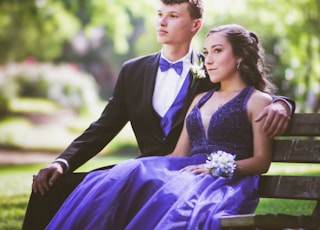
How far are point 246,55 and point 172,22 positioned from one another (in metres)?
0.59

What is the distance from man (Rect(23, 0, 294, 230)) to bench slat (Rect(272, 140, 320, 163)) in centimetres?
71

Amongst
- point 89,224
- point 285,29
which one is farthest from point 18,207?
point 285,29

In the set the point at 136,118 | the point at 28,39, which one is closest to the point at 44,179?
the point at 136,118

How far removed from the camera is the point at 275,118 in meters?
3.70

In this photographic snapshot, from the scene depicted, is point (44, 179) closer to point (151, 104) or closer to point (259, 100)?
point (151, 104)

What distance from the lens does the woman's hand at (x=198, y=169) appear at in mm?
3701

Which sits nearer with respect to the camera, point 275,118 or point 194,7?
point 275,118

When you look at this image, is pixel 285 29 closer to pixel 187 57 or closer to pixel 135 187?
pixel 187 57

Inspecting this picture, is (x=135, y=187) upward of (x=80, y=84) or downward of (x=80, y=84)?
upward

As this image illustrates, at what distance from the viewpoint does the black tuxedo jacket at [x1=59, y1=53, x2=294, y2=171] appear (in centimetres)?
440

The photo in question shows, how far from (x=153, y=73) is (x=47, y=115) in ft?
72.8

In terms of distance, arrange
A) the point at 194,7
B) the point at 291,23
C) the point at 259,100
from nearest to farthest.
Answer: the point at 259,100
the point at 194,7
the point at 291,23

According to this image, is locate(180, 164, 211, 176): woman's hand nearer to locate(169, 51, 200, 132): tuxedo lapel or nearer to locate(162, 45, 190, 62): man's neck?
locate(169, 51, 200, 132): tuxedo lapel

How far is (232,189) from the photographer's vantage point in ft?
11.8
